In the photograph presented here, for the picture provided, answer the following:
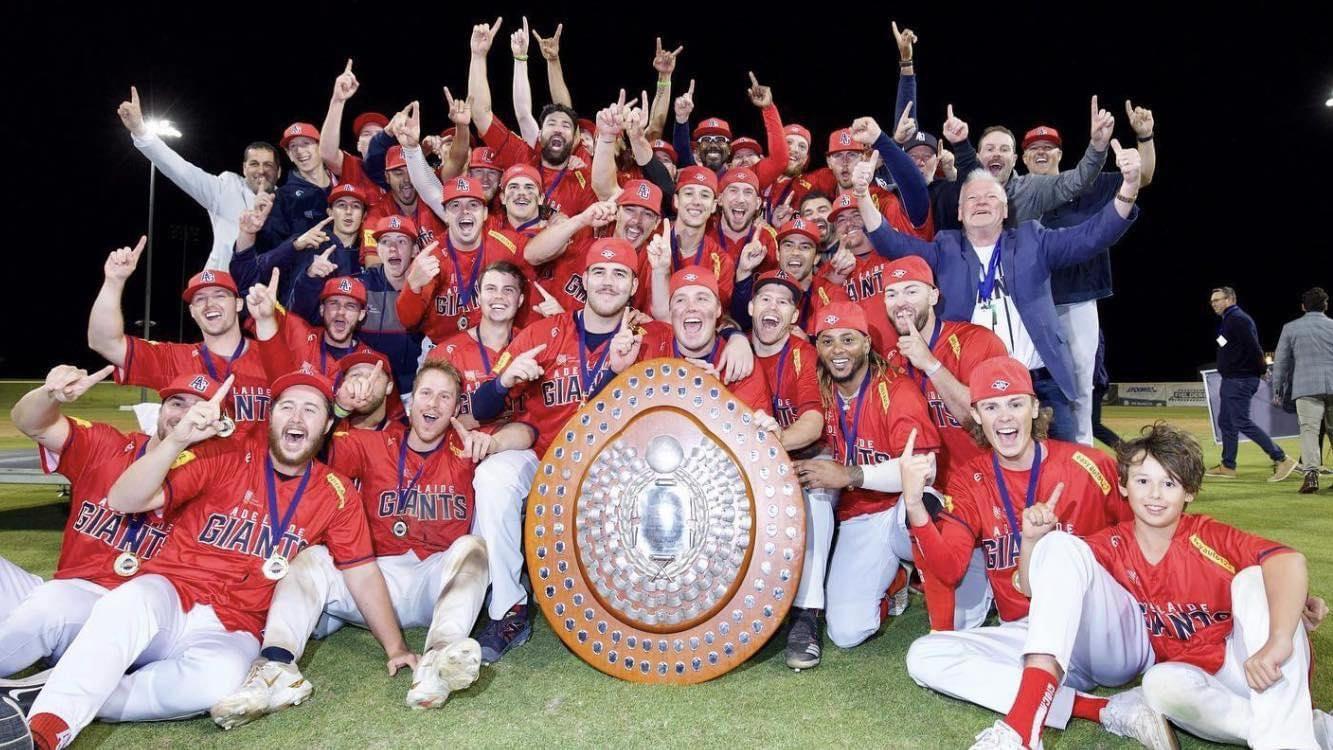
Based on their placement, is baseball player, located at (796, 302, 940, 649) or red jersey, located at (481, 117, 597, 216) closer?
baseball player, located at (796, 302, 940, 649)

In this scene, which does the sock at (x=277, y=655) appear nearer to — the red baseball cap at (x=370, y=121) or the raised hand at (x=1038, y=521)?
the raised hand at (x=1038, y=521)

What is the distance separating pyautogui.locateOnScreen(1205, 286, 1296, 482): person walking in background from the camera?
9.24 meters

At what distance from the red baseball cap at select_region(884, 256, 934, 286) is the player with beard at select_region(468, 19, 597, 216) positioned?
266cm

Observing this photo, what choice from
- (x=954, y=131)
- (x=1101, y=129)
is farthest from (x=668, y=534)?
(x=1101, y=129)

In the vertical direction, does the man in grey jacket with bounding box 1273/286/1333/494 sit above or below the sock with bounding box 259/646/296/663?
above

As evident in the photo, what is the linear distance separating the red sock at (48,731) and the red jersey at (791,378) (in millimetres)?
3042

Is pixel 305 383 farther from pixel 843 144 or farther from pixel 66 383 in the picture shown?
pixel 843 144

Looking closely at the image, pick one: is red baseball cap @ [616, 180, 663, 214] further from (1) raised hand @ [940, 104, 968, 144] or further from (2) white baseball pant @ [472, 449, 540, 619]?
(2) white baseball pant @ [472, 449, 540, 619]

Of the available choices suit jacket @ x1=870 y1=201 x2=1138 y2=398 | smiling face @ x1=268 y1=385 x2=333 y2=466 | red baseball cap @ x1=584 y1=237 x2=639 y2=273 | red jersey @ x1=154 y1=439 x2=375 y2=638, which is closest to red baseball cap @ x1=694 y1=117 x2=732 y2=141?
suit jacket @ x1=870 y1=201 x2=1138 y2=398

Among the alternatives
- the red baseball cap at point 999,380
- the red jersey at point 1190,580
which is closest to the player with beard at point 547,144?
the red baseball cap at point 999,380

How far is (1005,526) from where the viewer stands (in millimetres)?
3301

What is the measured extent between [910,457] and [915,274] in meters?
1.43

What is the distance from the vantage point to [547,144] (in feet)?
20.8

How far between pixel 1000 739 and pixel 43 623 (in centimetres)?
342
